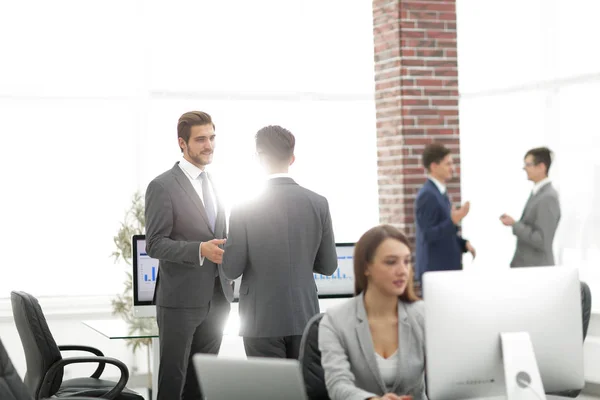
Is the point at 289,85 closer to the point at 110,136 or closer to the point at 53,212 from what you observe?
the point at 110,136

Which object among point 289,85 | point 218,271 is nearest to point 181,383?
point 218,271

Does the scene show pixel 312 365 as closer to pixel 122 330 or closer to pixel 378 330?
pixel 378 330

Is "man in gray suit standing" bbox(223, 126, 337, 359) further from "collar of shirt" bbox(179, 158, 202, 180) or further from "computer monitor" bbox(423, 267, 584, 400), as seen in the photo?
"computer monitor" bbox(423, 267, 584, 400)

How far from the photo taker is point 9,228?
728 cm

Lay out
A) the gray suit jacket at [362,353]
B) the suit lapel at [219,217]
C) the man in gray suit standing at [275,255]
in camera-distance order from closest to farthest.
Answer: the gray suit jacket at [362,353] < the man in gray suit standing at [275,255] < the suit lapel at [219,217]

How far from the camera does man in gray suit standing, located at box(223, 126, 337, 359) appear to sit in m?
3.66

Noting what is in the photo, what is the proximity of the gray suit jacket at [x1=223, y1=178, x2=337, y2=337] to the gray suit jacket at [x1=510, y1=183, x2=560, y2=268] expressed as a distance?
2996 millimetres

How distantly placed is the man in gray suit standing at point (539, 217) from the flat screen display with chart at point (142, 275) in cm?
251

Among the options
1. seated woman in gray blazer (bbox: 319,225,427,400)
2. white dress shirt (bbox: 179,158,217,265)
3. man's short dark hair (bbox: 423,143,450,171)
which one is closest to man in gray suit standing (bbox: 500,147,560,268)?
man's short dark hair (bbox: 423,143,450,171)

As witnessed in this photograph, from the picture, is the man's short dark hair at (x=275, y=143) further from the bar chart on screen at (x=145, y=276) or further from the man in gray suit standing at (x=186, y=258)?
the bar chart on screen at (x=145, y=276)

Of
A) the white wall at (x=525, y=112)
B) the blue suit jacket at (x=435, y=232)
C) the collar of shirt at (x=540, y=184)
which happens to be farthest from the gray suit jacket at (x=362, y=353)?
the white wall at (x=525, y=112)

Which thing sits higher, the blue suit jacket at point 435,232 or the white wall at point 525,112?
the white wall at point 525,112

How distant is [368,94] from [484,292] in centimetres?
560

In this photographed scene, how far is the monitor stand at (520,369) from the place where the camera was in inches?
100
